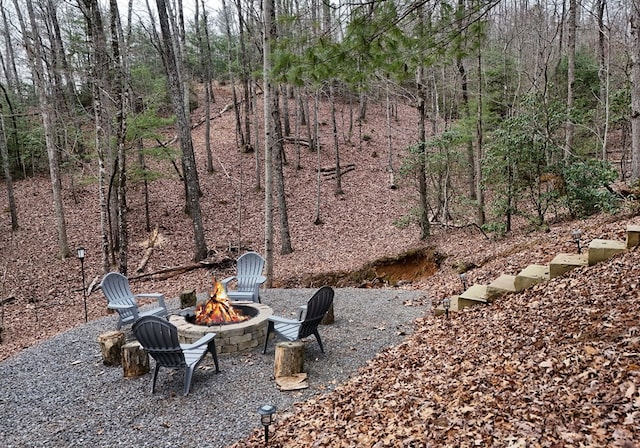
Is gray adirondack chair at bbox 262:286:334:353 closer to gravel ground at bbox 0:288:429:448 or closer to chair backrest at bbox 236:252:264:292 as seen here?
gravel ground at bbox 0:288:429:448

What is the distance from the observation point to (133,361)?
16.2 feet

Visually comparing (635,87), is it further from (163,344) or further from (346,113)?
(346,113)

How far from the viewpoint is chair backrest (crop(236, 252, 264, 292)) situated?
7945 millimetres

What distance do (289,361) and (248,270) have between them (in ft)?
11.9

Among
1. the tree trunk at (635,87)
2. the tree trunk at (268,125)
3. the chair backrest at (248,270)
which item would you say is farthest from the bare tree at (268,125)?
the tree trunk at (635,87)

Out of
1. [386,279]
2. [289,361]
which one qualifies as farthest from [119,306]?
[386,279]

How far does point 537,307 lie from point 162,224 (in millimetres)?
12379

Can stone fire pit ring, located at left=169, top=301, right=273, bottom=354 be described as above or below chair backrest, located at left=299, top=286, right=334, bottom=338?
below

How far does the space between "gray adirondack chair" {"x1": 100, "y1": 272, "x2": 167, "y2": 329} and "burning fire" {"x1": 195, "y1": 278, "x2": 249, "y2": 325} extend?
1358mm

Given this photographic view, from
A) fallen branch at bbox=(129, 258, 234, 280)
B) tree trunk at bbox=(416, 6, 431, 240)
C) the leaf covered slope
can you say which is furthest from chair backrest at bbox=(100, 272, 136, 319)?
tree trunk at bbox=(416, 6, 431, 240)

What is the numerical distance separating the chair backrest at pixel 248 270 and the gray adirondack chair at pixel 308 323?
2324 mm

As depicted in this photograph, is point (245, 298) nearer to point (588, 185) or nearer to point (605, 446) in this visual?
point (605, 446)

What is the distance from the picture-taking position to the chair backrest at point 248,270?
26.1 feet

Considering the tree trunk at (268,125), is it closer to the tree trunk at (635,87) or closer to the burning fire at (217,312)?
the burning fire at (217,312)
